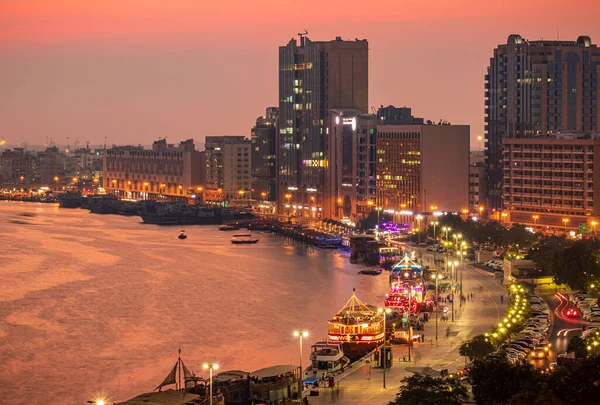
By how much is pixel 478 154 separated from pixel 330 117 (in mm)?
8660

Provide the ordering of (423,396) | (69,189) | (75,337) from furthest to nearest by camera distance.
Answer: (69,189) → (75,337) → (423,396)

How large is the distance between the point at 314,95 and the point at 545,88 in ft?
52.0

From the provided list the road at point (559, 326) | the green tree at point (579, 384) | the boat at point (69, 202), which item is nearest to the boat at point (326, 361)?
the road at point (559, 326)

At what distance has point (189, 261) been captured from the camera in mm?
41625

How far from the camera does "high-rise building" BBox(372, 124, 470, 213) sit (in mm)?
51531

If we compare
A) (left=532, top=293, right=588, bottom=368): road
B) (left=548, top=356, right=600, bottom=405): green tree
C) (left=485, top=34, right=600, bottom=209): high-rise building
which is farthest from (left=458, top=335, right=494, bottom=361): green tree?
(left=485, top=34, right=600, bottom=209): high-rise building

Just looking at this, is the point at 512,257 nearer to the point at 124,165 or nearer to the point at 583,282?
the point at 583,282

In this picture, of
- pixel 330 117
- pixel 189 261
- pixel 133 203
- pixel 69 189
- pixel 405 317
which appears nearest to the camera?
pixel 405 317

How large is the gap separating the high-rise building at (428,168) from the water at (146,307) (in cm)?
634

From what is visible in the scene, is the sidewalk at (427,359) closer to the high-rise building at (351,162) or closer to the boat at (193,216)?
the high-rise building at (351,162)

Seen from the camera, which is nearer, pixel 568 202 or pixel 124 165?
pixel 568 202

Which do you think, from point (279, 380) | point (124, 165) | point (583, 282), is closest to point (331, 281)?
point (583, 282)

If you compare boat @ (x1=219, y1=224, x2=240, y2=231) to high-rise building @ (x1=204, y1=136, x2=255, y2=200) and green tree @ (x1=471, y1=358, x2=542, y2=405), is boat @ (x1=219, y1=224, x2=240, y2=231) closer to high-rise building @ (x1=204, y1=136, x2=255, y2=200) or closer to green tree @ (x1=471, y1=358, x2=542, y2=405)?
high-rise building @ (x1=204, y1=136, x2=255, y2=200)

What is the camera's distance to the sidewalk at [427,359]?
17267mm
